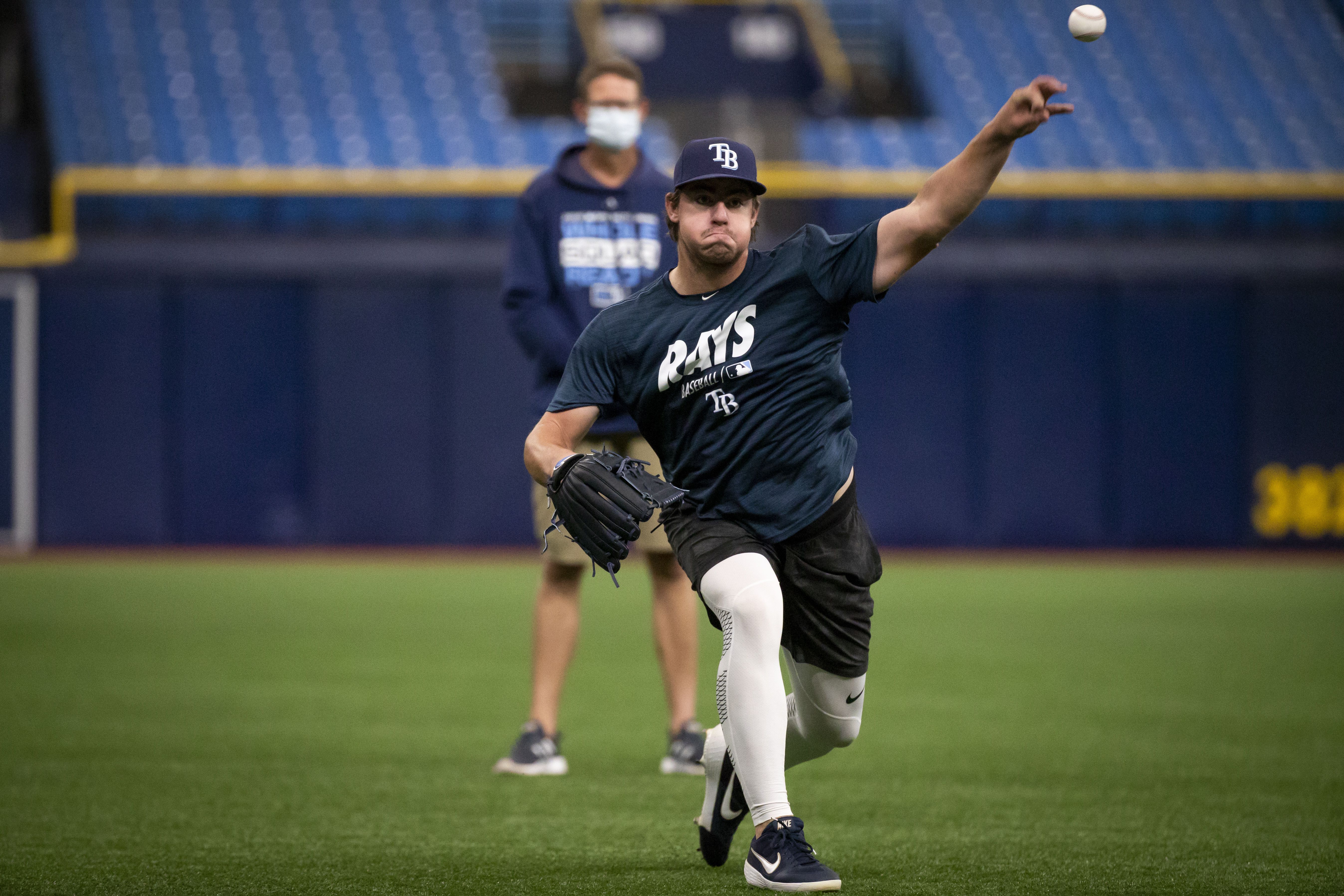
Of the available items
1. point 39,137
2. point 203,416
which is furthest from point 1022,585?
→ point 39,137

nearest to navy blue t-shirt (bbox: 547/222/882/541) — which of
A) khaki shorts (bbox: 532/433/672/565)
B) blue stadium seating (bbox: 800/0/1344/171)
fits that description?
khaki shorts (bbox: 532/433/672/565)

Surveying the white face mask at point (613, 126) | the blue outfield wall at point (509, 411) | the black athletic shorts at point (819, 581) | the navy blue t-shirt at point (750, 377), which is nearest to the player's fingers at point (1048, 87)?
the navy blue t-shirt at point (750, 377)

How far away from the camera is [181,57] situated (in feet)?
69.8

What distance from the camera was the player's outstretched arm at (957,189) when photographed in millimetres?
3688

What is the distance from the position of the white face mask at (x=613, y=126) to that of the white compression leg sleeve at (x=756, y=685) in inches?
97.3

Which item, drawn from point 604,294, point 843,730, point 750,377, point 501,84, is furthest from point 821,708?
point 501,84

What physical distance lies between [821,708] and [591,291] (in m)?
2.27

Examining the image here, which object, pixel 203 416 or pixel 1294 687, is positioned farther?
pixel 203 416

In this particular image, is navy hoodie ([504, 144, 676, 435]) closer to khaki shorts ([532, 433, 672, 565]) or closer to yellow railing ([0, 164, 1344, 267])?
khaki shorts ([532, 433, 672, 565])

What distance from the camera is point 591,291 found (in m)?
6.05

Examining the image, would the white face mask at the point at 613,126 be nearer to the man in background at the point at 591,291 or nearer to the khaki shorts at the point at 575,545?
the man in background at the point at 591,291

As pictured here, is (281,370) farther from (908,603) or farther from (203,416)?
(908,603)

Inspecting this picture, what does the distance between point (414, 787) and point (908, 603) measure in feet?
23.2

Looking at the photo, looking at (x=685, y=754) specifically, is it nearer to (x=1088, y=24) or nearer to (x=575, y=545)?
(x=575, y=545)
